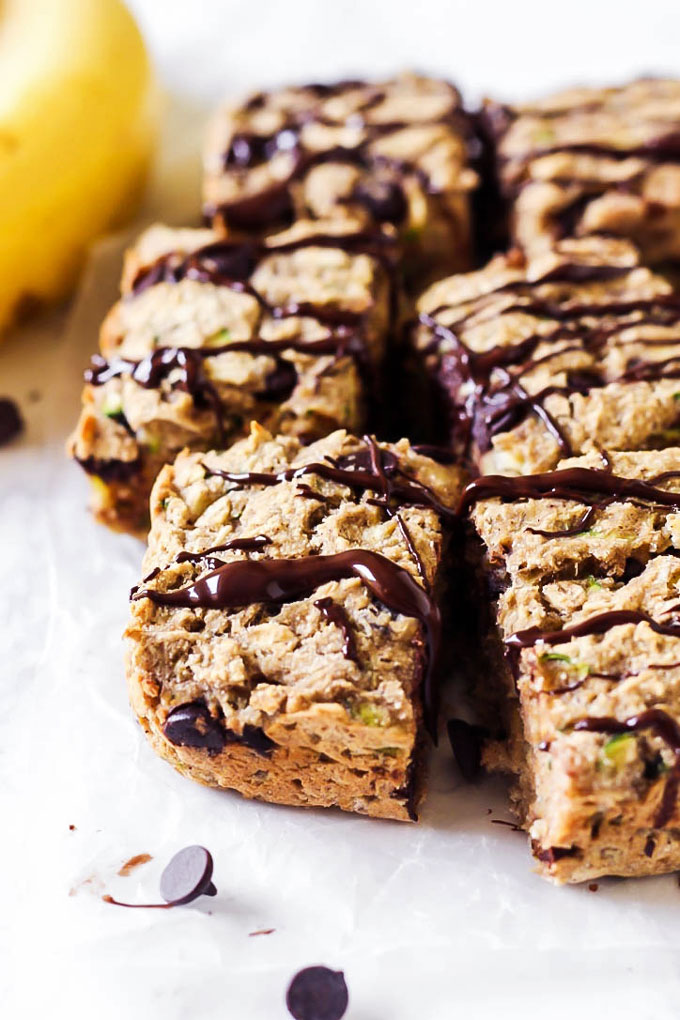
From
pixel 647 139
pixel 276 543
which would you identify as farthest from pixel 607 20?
pixel 276 543

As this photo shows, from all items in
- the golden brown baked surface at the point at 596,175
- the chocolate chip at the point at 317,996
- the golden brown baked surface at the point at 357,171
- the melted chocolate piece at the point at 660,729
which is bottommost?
the chocolate chip at the point at 317,996

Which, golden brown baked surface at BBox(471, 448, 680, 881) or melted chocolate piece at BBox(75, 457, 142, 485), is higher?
melted chocolate piece at BBox(75, 457, 142, 485)

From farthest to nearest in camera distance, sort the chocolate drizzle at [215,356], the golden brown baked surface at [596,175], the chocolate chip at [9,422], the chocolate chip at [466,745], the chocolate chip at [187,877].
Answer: the chocolate chip at [9,422], the golden brown baked surface at [596,175], the chocolate drizzle at [215,356], the chocolate chip at [466,745], the chocolate chip at [187,877]

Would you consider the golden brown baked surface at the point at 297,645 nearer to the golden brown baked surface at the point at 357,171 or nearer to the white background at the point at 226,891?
the white background at the point at 226,891

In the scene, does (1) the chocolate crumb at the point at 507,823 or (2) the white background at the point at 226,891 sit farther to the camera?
(1) the chocolate crumb at the point at 507,823

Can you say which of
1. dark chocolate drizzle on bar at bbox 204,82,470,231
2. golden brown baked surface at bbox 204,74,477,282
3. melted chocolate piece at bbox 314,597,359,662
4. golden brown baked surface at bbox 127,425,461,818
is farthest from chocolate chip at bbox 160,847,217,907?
dark chocolate drizzle on bar at bbox 204,82,470,231

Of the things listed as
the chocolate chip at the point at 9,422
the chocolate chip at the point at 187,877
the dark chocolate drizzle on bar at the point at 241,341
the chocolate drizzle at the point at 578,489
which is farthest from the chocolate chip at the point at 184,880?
the chocolate chip at the point at 9,422

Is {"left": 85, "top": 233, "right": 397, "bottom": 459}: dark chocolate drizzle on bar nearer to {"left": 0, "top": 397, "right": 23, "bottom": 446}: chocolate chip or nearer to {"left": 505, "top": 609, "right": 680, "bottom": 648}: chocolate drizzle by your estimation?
{"left": 0, "top": 397, "right": 23, "bottom": 446}: chocolate chip
